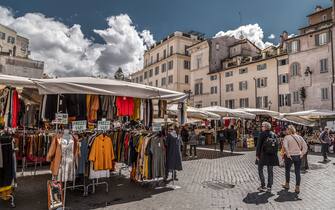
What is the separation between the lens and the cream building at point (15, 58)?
4822 cm

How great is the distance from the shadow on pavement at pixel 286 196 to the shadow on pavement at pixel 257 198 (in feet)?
0.88

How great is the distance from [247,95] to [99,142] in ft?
110

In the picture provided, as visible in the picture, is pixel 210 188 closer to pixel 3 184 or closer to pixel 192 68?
pixel 3 184

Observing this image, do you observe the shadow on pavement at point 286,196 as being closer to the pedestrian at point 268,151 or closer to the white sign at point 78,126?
the pedestrian at point 268,151

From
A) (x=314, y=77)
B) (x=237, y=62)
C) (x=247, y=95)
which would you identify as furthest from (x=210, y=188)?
(x=237, y=62)

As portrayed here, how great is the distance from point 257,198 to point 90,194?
453cm

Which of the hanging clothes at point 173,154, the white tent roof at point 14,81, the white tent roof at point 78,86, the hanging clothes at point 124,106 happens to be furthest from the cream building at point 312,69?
the white tent roof at point 14,81

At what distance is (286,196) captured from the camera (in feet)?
23.8

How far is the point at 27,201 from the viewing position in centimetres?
648

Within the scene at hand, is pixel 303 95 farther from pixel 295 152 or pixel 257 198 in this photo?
pixel 257 198

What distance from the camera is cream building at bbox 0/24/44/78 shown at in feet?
158

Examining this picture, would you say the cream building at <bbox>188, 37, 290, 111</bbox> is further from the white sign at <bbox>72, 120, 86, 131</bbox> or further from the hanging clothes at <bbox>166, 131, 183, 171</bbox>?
the white sign at <bbox>72, 120, 86, 131</bbox>

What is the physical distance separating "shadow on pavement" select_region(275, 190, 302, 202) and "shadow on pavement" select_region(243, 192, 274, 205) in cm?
27

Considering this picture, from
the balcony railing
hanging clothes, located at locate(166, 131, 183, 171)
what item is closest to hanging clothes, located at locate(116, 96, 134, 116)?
hanging clothes, located at locate(166, 131, 183, 171)
